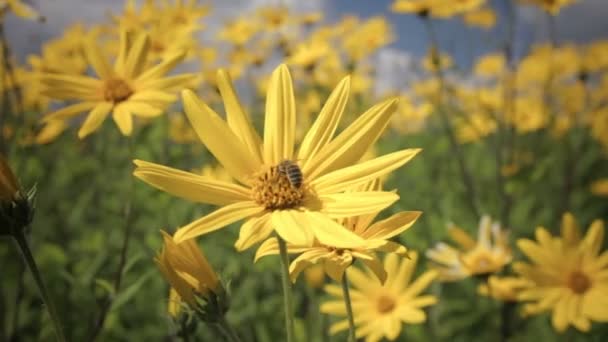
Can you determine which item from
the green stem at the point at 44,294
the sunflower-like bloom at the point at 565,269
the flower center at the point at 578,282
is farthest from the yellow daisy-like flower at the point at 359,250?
the flower center at the point at 578,282

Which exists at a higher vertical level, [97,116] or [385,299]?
[97,116]

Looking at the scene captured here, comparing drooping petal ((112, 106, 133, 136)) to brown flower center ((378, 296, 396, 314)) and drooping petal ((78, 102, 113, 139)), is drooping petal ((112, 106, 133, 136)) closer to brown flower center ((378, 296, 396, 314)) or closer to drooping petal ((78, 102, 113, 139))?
drooping petal ((78, 102, 113, 139))

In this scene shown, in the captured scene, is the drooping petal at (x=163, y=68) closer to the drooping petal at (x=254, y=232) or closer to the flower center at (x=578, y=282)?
the drooping petal at (x=254, y=232)

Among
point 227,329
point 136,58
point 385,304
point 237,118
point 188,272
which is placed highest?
point 136,58

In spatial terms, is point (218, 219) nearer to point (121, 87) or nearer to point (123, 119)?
point (123, 119)

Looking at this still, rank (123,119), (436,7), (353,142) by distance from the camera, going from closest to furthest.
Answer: (353,142) → (123,119) → (436,7)

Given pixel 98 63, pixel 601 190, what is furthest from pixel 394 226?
pixel 601 190

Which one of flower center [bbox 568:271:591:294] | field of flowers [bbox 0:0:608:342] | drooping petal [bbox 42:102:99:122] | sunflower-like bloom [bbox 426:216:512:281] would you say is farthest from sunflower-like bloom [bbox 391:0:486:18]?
drooping petal [bbox 42:102:99:122]
